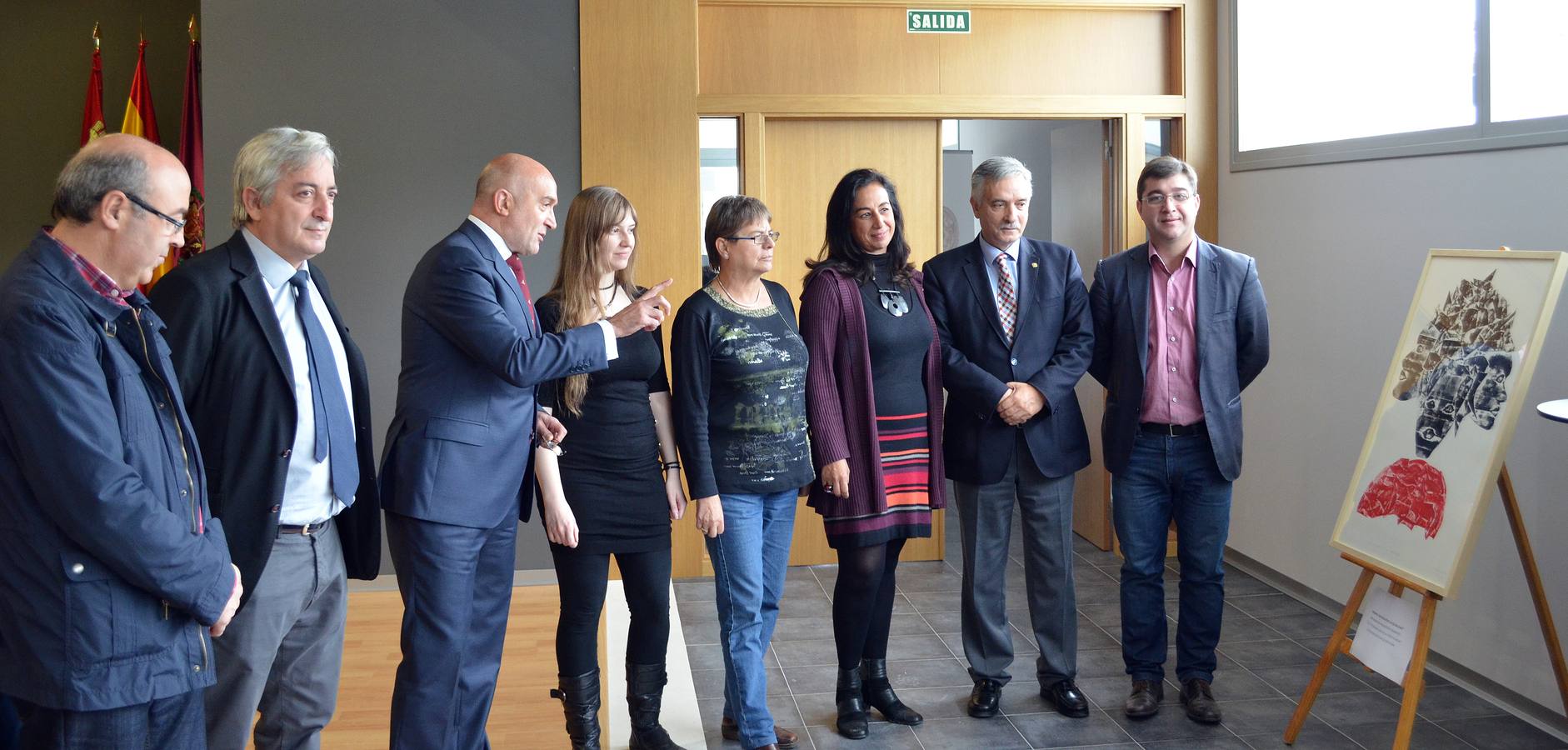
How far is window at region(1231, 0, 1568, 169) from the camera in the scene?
375cm

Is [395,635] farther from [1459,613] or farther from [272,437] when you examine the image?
[1459,613]

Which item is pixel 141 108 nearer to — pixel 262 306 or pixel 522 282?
pixel 522 282

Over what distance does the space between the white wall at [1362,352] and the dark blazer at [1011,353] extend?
1.21 m

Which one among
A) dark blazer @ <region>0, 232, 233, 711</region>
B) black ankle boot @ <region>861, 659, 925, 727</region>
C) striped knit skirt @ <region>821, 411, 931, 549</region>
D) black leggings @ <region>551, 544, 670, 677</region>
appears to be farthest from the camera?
black ankle boot @ <region>861, 659, 925, 727</region>

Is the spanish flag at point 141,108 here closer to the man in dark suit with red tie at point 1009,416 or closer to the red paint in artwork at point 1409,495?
the man in dark suit with red tie at point 1009,416

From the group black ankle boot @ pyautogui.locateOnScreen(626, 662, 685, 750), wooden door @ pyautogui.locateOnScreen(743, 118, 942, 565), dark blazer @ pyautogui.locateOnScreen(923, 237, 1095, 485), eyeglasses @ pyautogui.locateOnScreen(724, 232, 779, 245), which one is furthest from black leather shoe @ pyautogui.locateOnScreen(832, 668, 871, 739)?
wooden door @ pyautogui.locateOnScreen(743, 118, 942, 565)

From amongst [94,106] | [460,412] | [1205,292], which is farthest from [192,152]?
[1205,292]

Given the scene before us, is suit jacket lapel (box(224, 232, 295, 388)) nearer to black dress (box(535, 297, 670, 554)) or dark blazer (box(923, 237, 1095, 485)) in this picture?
black dress (box(535, 297, 670, 554))

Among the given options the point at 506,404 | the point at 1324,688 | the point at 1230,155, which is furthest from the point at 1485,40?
the point at 506,404

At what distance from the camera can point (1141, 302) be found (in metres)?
3.67

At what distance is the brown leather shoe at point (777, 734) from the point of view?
135 inches

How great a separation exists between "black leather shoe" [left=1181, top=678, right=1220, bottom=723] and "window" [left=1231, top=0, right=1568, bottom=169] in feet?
6.35

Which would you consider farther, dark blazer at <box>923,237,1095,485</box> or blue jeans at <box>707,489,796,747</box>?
dark blazer at <box>923,237,1095,485</box>

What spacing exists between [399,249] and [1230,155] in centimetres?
379
